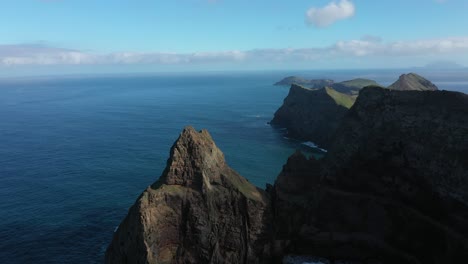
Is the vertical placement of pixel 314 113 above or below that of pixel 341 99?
below

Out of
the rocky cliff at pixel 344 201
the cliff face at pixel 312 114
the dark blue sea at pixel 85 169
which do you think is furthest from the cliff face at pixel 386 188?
the cliff face at pixel 312 114

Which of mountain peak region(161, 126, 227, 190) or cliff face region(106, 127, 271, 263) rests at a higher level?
mountain peak region(161, 126, 227, 190)

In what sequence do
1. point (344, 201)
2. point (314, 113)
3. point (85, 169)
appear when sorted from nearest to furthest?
1. point (344, 201)
2. point (85, 169)
3. point (314, 113)

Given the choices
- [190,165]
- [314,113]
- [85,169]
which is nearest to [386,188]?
[190,165]

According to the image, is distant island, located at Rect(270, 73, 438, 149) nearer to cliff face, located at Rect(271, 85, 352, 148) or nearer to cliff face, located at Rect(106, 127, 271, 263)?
cliff face, located at Rect(271, 85, 352, 148)

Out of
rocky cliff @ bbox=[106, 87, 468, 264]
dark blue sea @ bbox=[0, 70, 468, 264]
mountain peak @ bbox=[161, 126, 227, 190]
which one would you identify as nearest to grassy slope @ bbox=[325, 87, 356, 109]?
dark blue sea @ bbox=[0, 70, 468, 264]

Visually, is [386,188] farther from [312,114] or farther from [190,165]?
[312,114]
